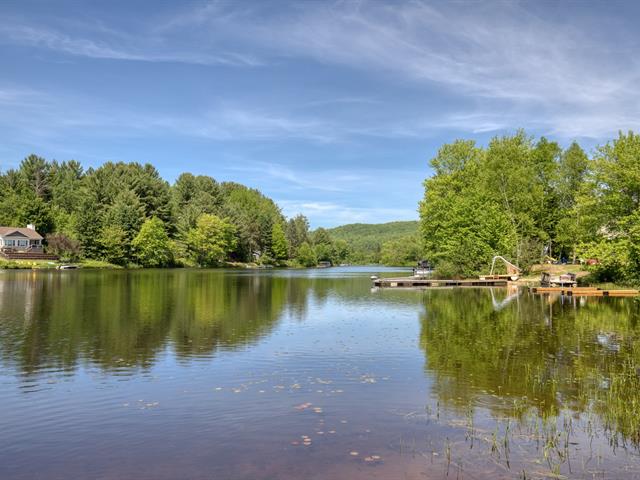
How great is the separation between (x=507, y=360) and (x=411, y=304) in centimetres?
2268

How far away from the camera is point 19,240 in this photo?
111 m

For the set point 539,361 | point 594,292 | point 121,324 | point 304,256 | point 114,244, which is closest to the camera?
point 539,361

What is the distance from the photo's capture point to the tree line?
11044cm

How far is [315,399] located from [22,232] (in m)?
119

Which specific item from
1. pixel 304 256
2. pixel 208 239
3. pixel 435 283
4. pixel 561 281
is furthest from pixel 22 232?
pixel 561 281

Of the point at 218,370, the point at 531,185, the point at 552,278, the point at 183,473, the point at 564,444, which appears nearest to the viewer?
the point at 183,473

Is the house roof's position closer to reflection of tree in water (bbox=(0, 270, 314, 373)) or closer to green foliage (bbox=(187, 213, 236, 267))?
green foliage (bbox=(187, 213, 236, 267))

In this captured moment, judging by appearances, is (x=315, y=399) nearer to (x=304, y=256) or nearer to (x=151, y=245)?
(x=151, y=245)

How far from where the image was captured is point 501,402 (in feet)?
44.3

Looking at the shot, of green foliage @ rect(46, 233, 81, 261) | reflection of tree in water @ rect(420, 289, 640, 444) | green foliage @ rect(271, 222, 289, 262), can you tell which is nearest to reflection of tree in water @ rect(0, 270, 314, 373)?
reflection of tree in water @ rect(420, 289, 640, 444)

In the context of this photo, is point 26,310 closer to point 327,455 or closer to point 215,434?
point 215,434

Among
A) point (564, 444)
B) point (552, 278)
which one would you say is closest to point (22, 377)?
point (564, 444)

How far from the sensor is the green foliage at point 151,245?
112188 millimetres

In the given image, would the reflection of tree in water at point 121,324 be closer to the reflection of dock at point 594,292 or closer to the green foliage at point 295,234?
the reflection of dock at point 594,292
